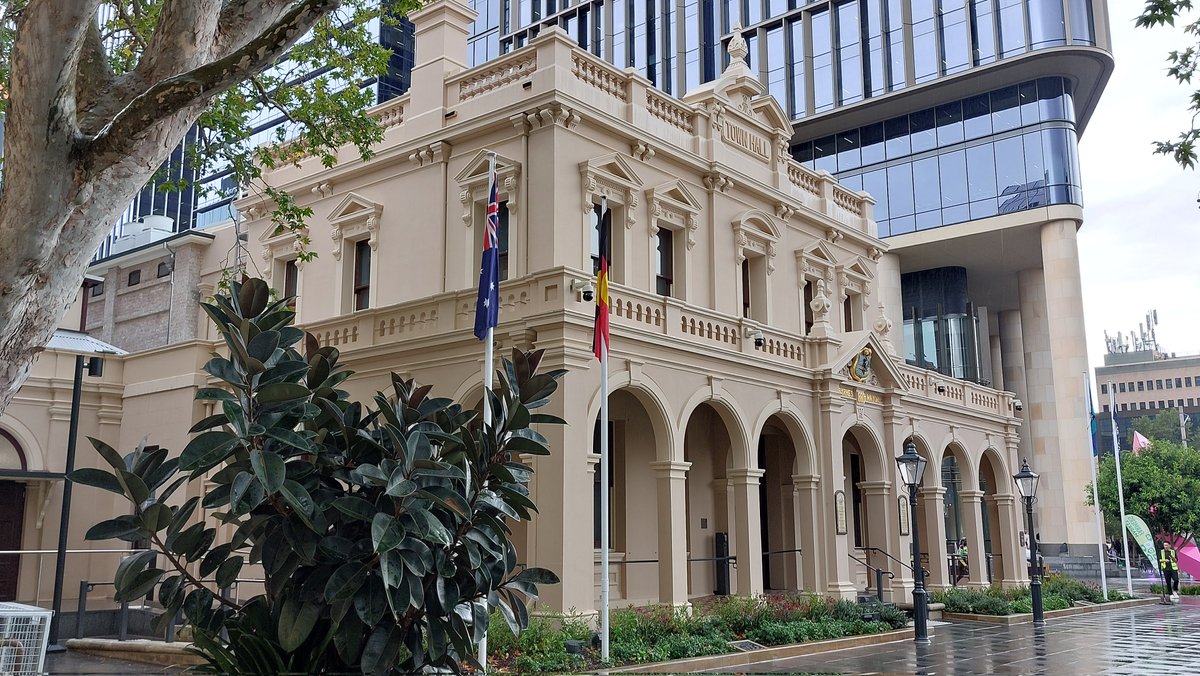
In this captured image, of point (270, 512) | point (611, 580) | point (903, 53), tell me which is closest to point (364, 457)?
point (270, 512)

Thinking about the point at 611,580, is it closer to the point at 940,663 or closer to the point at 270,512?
the point at 940,663

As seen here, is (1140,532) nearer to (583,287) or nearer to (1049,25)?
(1049,25)

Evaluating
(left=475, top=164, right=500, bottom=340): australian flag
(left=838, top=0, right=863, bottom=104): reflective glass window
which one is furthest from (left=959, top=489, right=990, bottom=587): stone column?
(left=838, top=0, right=863, bottom=104): reflective glass window

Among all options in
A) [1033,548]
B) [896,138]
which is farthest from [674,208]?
[896,138]

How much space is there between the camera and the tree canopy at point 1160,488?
38.1 metres

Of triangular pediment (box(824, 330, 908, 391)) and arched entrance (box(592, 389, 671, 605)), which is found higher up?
triangular pediment (box(824, 330, 908, 391))

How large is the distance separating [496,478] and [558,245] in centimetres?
1133

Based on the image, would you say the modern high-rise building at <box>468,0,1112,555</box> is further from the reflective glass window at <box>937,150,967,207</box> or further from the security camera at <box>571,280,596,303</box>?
the security camera at <box>571,280,596,303</box>

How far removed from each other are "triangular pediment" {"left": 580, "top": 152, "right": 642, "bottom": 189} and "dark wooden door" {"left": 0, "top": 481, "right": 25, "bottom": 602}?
15246mm

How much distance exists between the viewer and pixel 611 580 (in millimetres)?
19594

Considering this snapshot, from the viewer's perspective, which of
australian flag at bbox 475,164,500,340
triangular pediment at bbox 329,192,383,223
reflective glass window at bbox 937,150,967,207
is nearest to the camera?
australian flag at bbox 475,164,500,340

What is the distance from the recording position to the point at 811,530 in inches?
842

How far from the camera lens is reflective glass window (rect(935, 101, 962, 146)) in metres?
44.1

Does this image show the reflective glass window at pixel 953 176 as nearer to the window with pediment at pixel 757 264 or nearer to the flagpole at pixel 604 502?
the window with pediment at pixel 757 264
